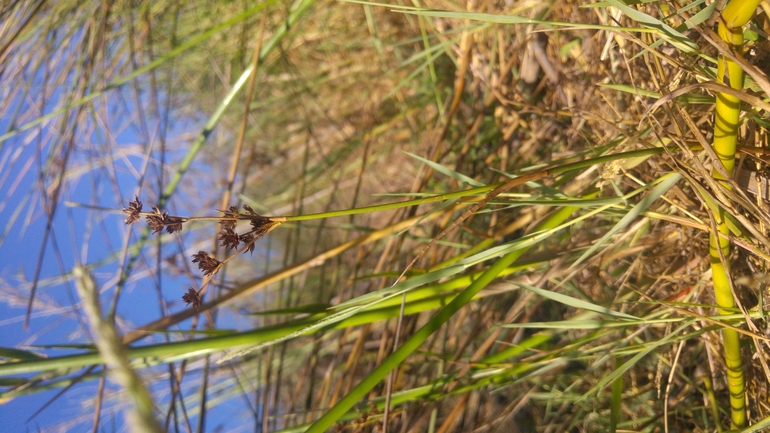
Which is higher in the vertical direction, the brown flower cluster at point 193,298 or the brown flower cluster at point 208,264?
the brown flower cluster at point 208,264

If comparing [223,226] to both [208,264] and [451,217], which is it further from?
[451,217]

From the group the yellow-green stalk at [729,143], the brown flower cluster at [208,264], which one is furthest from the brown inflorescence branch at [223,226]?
the yellow-green stalk at [729,143]

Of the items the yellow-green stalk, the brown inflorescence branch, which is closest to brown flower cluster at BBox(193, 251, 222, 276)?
the brown inflorescence branch

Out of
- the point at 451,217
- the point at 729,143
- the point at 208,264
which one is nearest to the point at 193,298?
the point at 208,264

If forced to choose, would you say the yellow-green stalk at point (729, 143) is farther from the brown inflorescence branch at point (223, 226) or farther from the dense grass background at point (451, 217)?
the brown inflorescence branch at point (223, 226)

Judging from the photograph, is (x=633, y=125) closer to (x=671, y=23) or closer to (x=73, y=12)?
(x=671, y=23)

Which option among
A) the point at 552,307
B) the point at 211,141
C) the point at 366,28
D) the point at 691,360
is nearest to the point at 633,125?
the point at 691,360

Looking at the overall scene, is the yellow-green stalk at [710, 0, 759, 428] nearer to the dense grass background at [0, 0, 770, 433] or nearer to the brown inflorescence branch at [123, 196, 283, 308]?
the dense grass background at [0, 0, 770, 433]
